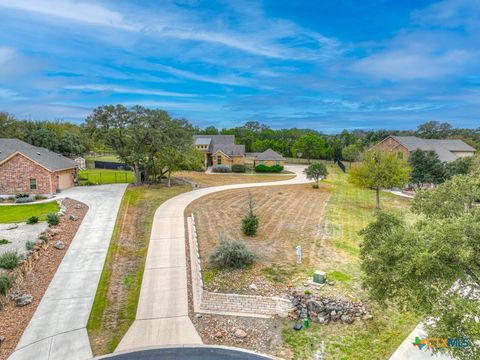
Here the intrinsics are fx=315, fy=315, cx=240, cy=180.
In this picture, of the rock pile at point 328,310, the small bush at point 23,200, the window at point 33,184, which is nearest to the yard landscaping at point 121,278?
the rock pile at point 328,310

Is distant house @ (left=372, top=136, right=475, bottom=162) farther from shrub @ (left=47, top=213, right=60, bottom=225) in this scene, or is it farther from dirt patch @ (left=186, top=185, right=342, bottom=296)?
shrub @ (left=47, top=213, right=60, bottom=225)

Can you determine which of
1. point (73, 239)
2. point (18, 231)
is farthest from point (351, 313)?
point (18, 231)

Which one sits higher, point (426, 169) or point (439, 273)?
point (426, 169)

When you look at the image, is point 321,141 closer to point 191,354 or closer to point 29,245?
point 29,245

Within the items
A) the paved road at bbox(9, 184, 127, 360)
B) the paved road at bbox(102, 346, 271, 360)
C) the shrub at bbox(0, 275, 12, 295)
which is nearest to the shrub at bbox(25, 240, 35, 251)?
the paved road at bbox(9, 184, 127, 360)

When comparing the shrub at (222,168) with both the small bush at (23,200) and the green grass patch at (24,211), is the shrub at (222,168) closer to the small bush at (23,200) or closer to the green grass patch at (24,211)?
the green grass patch at (24,211)

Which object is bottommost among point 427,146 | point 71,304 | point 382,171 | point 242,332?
point 242,332

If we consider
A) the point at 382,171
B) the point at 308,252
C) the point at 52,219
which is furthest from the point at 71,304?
the point at 382,171
